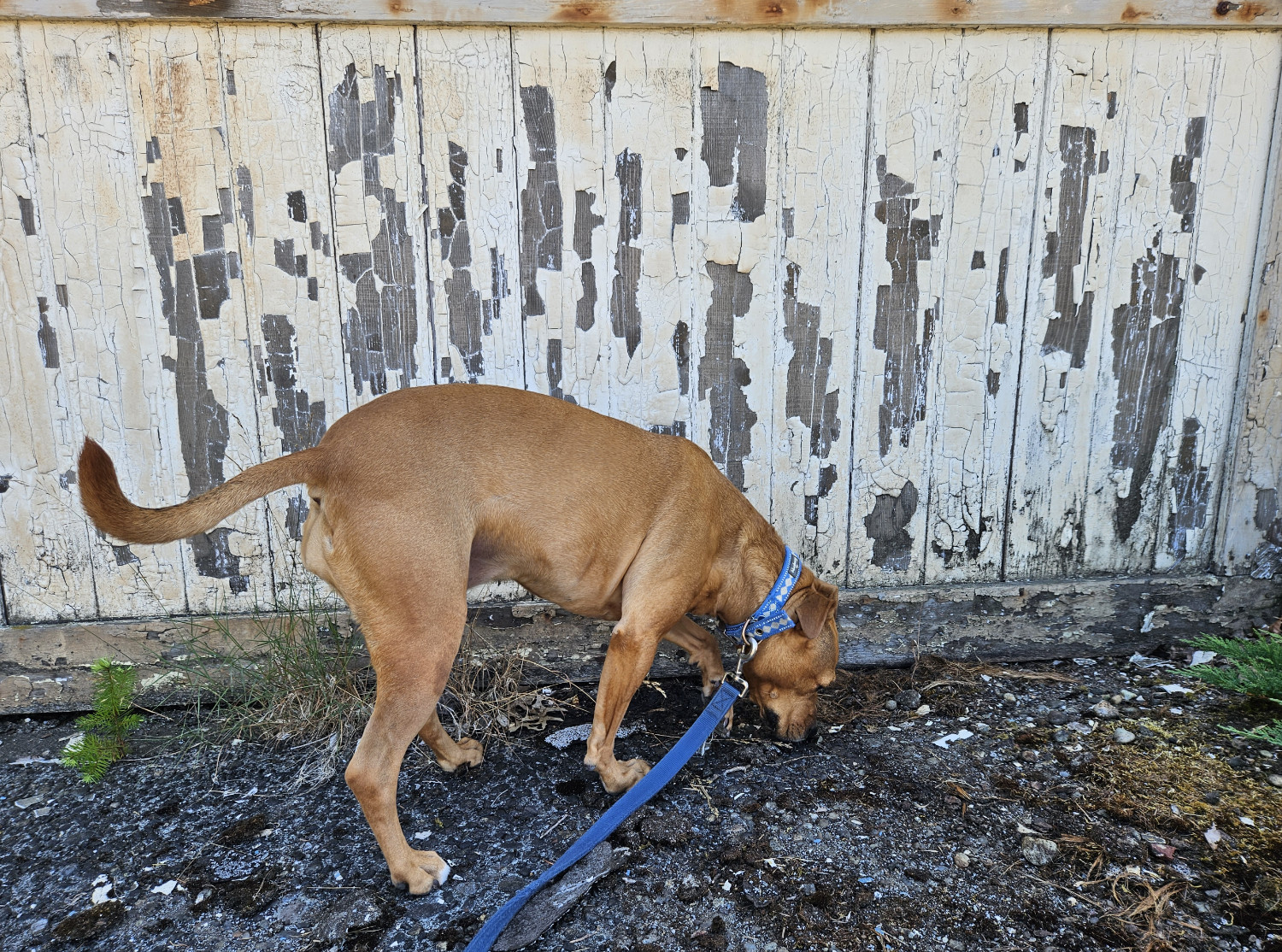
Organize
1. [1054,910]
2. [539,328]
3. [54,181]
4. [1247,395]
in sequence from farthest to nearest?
1. [1247,395]
2. [539,328]
3. [54,181]
4. [1054,910]

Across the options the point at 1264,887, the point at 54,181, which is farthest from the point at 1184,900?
the point at 54,181

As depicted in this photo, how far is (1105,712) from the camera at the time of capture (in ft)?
10.6

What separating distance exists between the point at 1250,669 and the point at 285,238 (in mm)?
4136

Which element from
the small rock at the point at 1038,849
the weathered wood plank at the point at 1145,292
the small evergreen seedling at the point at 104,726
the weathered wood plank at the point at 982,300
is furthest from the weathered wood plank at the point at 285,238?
the weathered wood plank at the point at 1145,292

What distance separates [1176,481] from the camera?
364 cm

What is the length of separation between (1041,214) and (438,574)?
9.14 feet

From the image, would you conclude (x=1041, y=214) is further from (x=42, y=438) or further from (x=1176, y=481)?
(x=42, y=438)

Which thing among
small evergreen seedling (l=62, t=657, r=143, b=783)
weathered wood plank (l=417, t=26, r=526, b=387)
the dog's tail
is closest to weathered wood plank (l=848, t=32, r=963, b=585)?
weathered wood plank (l=417, t=26, r=526, b=387)

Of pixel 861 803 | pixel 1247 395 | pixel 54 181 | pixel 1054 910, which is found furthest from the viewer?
pixel 1247 395

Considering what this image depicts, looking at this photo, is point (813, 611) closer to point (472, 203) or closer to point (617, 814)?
point (617, 814)

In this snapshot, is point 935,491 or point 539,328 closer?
point 539,328

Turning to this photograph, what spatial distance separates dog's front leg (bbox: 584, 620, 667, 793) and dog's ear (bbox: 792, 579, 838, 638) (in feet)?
1.66

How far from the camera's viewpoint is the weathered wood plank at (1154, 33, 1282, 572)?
128 inches

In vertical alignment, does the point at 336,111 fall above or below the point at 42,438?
above
